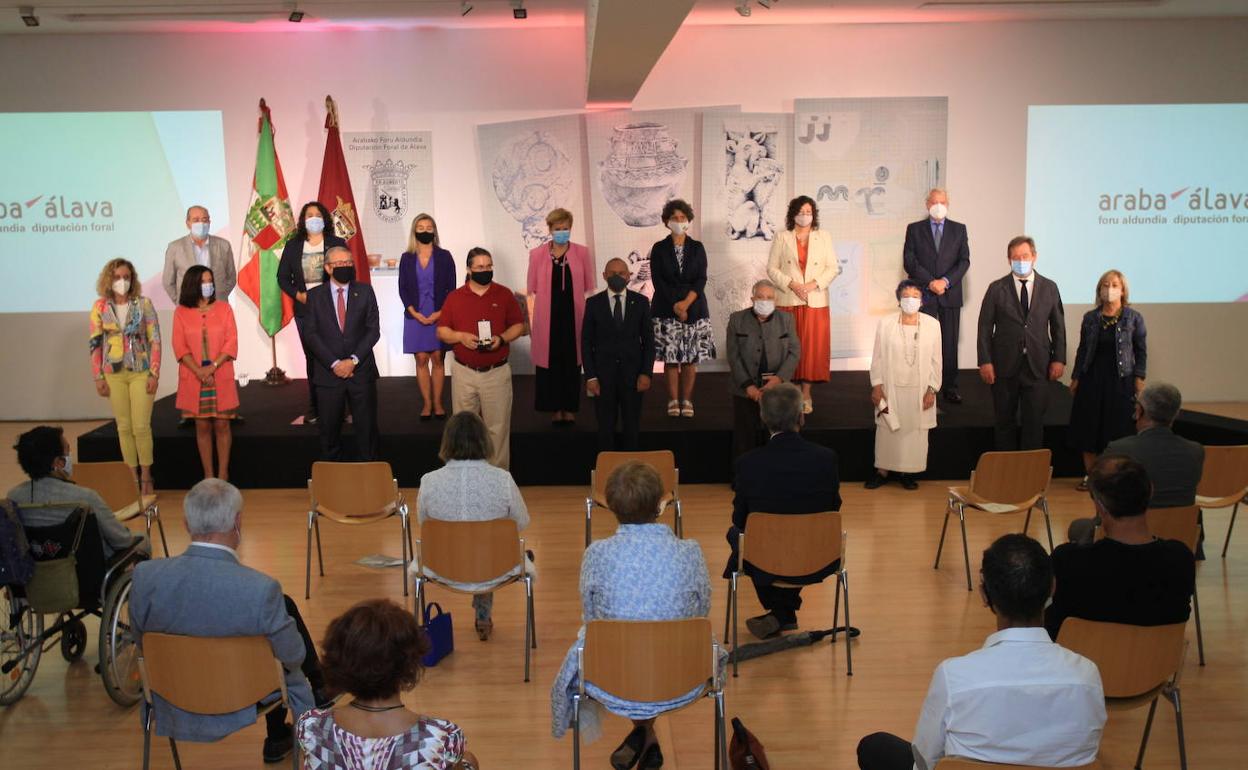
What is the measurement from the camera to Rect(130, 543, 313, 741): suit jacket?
3.49m

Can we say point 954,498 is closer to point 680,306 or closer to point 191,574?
point 680,306

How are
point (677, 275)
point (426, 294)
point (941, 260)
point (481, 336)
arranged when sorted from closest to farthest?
point (481, 336) < point (677, 275) < point (426, 294) < point (941, 260)

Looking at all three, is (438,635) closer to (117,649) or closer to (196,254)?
(117,649)

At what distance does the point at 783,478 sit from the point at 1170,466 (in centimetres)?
177

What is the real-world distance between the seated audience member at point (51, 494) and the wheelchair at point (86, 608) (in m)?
0.05

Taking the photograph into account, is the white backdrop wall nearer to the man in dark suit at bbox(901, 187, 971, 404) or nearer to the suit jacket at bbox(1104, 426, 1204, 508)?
the man in dark suit at bbox(901, 187, 971, 404)

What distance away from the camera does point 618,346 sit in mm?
7426

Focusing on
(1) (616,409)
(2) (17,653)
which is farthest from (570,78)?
(2) (17,653)

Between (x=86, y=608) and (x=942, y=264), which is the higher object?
(x=942, y=264)

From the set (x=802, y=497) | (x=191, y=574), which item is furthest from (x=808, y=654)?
(x=191, y=574)

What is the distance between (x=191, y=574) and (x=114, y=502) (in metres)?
2.72

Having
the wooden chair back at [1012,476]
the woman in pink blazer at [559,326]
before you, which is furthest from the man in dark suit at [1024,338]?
the woman in pink blazer at [559,326]

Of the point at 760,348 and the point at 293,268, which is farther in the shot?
the point at 293,268

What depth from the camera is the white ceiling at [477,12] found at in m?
9.00
